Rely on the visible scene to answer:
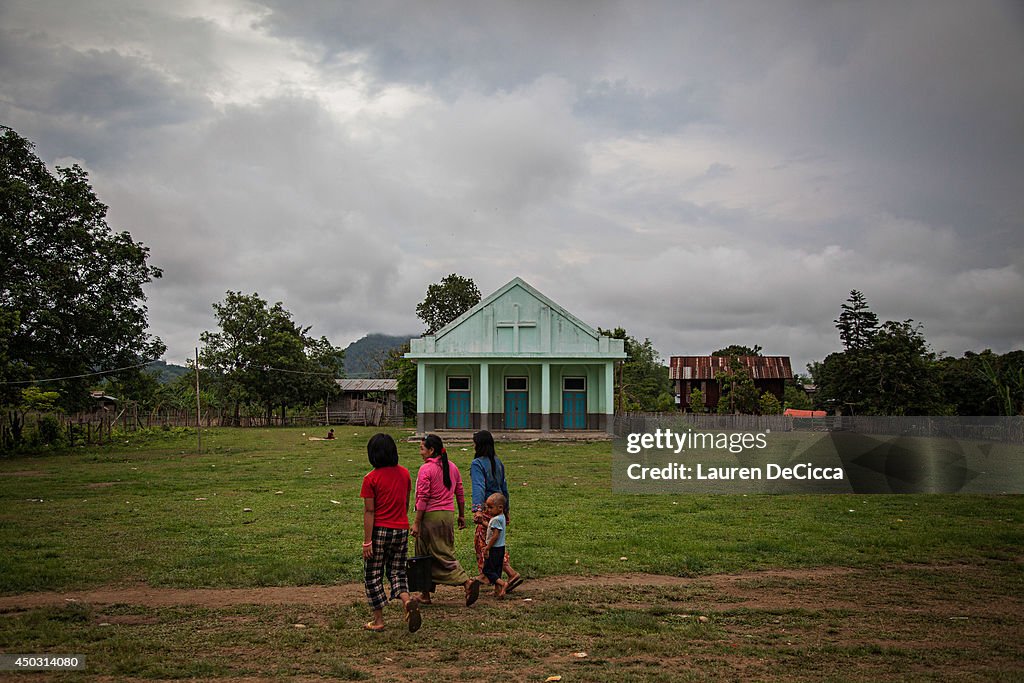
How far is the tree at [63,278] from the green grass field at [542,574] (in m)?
16.9

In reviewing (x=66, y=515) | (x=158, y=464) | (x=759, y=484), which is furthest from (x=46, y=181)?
(x=759, y=484)

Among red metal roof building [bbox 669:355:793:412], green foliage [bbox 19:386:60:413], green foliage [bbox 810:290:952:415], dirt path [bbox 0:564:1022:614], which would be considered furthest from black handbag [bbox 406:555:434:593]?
red metal roof building [bbox 669:355:793:412]

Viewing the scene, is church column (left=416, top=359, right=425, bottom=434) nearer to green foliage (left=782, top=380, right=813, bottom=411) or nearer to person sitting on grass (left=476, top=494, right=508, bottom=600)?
person sitting on grass (left=476, top=494, right=508, bottom=600)

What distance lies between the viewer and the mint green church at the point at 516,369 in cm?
3612

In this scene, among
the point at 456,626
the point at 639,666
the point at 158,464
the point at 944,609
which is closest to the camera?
the point at 639,666

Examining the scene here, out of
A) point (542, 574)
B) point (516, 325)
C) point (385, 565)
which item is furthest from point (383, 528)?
point (516, 325)

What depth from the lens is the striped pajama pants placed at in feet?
23.4

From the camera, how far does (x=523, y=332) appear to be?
3641cm

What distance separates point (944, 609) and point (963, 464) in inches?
633

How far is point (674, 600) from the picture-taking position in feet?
26.8

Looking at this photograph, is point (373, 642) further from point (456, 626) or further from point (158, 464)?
point (158, 464)

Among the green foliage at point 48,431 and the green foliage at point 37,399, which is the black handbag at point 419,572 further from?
the green foliage at point 48,431

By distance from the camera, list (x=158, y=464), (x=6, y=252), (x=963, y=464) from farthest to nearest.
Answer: (x=6, y=252), (x=158, y=464), (x=963, y=464)

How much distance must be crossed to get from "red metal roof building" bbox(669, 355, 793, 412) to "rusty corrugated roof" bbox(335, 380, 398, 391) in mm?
23548
